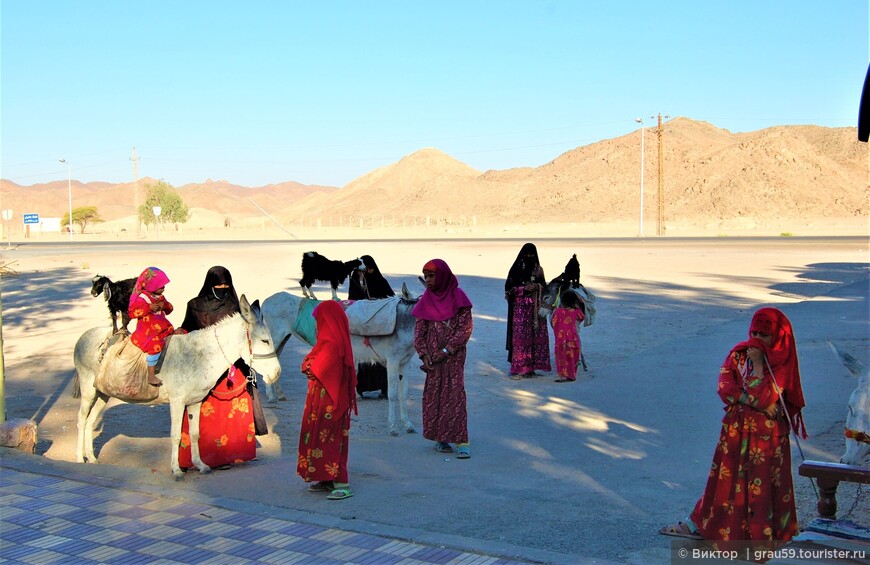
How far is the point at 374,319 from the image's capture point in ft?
28.5

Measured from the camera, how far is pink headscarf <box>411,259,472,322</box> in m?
7.55

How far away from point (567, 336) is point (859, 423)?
6.31m

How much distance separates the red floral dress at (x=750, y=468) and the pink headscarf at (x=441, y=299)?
2943 millimetres

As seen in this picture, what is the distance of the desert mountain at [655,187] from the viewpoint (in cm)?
9200

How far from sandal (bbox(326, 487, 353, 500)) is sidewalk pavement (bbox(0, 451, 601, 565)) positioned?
523 millimetres

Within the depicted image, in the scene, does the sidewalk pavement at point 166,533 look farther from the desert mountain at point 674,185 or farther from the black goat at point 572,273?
the desert mountain at point 674,185

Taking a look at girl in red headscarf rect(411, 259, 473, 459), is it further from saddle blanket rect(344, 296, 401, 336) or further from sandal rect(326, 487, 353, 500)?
sandal rect(326, 487, 353, 500)

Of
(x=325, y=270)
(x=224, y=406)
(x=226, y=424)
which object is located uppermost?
(x=325, y=270)

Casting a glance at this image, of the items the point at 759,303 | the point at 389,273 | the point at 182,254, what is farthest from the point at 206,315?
the point at 182,254

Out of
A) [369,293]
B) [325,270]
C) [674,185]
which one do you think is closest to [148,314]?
[325,270]

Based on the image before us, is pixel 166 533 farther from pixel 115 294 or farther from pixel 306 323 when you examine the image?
pixel 306 323

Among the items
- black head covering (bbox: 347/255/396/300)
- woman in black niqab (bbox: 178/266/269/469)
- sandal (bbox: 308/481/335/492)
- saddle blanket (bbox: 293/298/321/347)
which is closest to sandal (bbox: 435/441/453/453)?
sandal (bbox: 308/481/335/492)

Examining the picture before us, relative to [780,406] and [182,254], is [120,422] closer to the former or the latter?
[780,406]

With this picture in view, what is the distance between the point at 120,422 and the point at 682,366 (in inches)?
303
